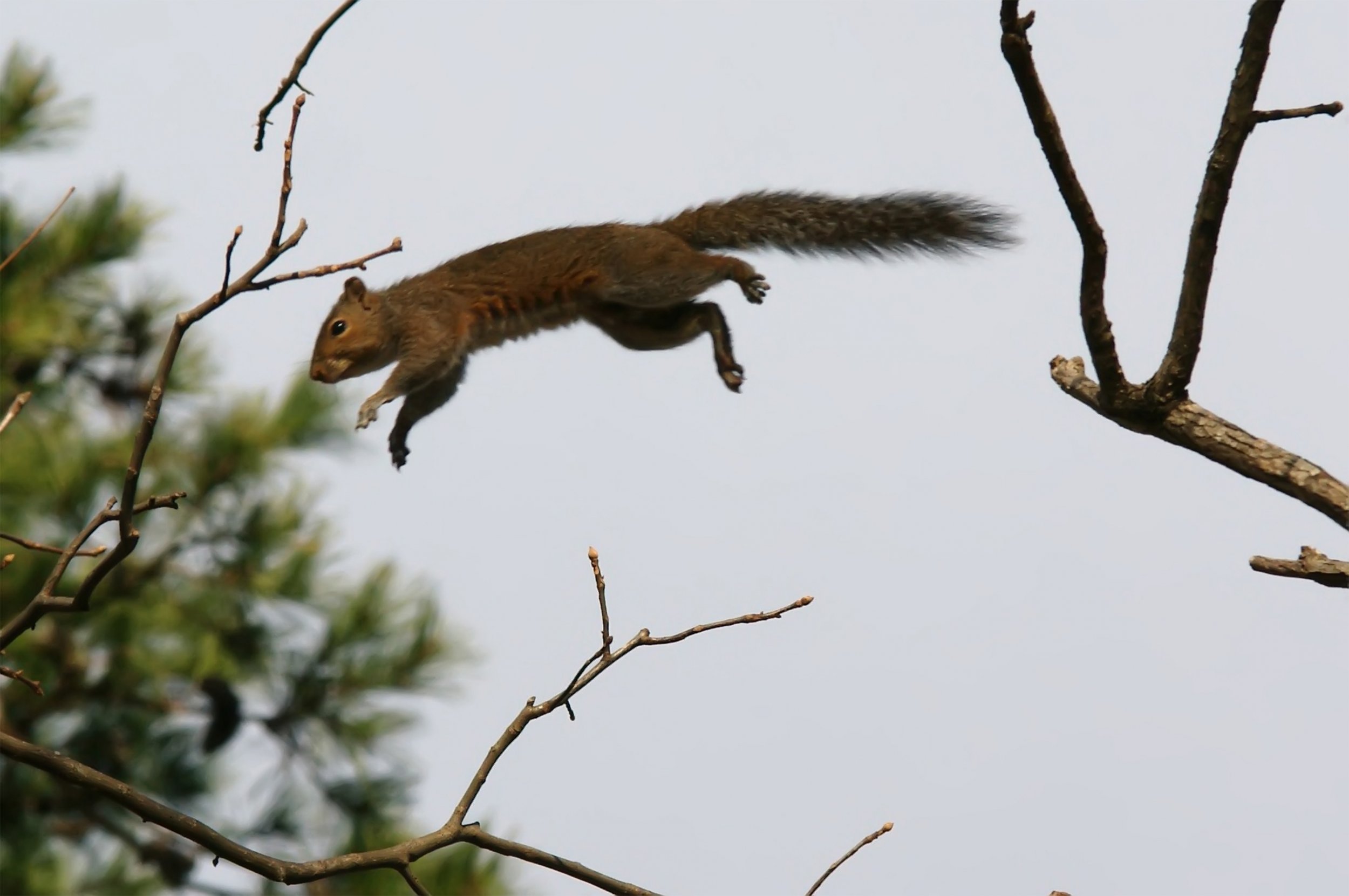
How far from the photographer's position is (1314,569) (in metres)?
1.90

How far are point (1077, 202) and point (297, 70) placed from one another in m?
0.85

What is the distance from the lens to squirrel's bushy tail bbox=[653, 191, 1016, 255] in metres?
3.33

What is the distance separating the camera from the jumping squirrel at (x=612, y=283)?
3.23m

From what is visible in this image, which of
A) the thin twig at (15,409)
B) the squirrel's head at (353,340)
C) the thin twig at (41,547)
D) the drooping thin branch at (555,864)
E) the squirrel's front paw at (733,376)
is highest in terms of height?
the squirrel's head at (353,340)

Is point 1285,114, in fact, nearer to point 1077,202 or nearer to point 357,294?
point 1077,202

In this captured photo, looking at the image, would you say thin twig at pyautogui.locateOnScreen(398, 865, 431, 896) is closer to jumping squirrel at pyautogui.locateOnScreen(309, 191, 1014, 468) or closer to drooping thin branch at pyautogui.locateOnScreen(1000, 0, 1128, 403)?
drooping thin branch at pyautogui.locateOnScreen(1000, 0, 1128, 403)

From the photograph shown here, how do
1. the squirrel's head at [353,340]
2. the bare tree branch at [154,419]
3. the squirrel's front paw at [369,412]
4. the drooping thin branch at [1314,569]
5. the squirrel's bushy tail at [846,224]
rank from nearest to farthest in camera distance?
1. the bare tree branch at [154,419]
2. the drooping thin branch at [1314,569]
3. the squirrel's front paw at [369,412]
4. the squirrel's bushy tail at [846,224]
5. the squirrel's head at [353,340]

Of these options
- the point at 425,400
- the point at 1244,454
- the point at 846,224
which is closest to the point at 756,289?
the point at 846,224

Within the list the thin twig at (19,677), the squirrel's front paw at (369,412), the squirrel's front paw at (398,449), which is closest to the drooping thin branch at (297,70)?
the thin twig at (19,677)

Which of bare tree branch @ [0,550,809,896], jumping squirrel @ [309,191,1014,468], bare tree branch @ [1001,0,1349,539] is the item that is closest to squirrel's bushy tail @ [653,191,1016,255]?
jumping squirrel @ [309,191,1014,468]

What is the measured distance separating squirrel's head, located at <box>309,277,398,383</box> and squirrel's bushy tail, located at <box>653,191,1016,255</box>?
2.04 feet

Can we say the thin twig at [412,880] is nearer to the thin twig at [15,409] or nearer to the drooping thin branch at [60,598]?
the drooping thin branch at [60,598]

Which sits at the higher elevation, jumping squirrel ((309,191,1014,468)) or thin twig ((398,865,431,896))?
jumping squirrel ((309,191,1014,468))

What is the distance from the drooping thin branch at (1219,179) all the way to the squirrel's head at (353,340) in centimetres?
198
